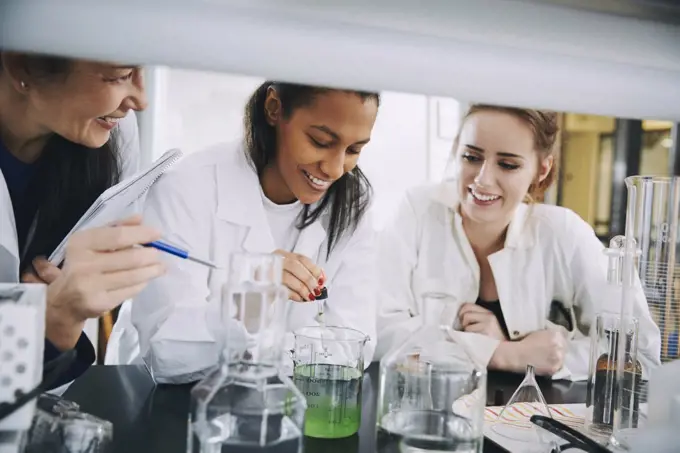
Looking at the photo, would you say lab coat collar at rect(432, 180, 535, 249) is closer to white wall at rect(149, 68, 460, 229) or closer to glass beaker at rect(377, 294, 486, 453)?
white wall at rect(149, 68, 460, 229)

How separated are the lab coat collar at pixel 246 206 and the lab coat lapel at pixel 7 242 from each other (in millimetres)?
426

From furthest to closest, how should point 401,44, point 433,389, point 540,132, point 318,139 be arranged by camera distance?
1. point 540,132
2. point 318,139
3. point 433,389
4. point 401,44

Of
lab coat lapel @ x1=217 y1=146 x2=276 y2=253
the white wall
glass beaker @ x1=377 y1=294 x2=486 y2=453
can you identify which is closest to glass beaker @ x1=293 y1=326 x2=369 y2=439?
glass beaker @ x1=377 y1=294 x2=486 y2=453

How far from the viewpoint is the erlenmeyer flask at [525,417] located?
0.85 meters

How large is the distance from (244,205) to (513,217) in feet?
2.73

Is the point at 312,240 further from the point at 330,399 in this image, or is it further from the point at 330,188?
the point at 330,399

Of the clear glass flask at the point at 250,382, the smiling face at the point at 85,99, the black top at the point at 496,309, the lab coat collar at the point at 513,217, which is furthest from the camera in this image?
the lab coat collar at the point at 513,217

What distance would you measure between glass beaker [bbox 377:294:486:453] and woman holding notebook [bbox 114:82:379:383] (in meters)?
0.35

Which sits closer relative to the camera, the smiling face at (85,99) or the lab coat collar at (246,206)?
the smiling face at (85,99)

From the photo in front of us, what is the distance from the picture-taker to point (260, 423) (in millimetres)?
617

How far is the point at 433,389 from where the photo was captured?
2.47ft

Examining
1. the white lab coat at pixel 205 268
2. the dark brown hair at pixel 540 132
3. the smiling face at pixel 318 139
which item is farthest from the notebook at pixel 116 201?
the dark brown hair at pixel 540 132

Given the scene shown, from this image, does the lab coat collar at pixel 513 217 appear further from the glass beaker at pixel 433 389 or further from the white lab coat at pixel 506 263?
the glass beaker at pixel 433 389

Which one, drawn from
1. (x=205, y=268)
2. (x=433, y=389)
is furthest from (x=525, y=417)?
(x=205, y=268)
